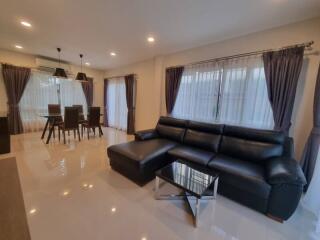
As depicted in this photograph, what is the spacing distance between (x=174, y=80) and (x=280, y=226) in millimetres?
3173

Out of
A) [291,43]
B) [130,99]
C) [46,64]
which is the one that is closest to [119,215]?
[291,43]

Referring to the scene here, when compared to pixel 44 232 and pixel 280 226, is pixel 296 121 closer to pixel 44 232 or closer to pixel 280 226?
pixel 280 226

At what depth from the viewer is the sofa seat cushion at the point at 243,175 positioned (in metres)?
1.69

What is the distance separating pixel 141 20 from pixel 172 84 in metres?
1.69

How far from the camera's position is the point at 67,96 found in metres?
5.53

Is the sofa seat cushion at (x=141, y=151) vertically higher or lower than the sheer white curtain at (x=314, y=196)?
higher

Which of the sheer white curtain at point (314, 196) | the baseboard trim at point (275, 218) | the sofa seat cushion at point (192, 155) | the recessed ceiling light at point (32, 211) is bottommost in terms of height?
the baseboard trim at point (275, 218)

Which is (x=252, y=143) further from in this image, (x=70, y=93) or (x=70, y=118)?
(x=70, y=93)

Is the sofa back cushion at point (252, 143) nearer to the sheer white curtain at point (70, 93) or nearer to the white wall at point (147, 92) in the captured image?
the white wall at point (147, 92)

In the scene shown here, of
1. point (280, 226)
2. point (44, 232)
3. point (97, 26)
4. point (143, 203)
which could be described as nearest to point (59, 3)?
point (97, 26)

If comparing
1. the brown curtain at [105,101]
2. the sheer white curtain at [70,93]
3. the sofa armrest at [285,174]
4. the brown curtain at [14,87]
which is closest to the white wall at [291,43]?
the sofa armrest at [285,174]

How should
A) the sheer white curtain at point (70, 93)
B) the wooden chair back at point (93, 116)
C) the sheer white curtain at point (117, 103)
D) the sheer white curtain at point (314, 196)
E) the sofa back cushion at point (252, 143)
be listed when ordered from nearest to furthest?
the sheer white curtain at point (314, 196), the sofa back cushion at point (252, 143), the wooden chair back at point (93, 116), the sheer white curtain at point (70, 93), the sheer white curtain at point (117, 103)

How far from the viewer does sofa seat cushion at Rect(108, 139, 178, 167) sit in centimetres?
220

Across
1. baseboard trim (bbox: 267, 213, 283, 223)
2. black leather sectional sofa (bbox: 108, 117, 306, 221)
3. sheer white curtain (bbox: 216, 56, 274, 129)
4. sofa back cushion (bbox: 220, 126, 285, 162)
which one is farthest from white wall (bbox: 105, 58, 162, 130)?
baseboard trim (bbox: 267, 213, 283, 223)
